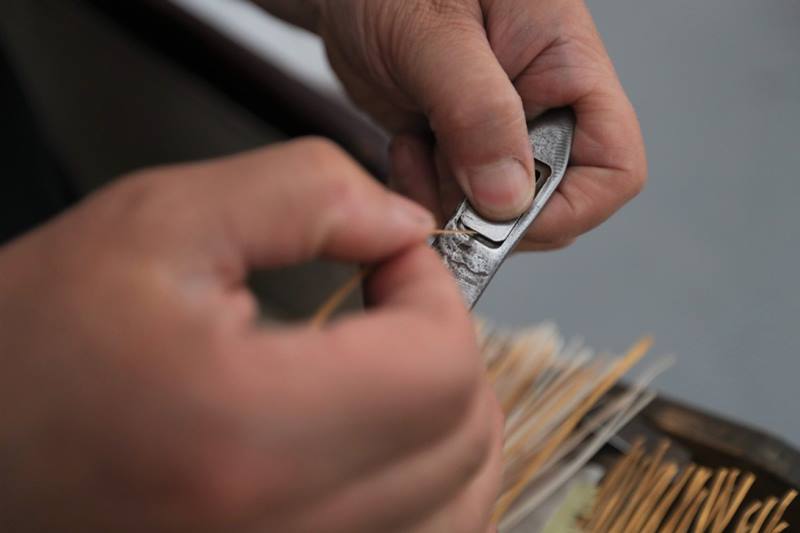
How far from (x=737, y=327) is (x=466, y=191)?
0.55 meters

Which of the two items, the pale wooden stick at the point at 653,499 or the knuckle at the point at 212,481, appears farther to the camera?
the pale wooden stick at the point at 653,499

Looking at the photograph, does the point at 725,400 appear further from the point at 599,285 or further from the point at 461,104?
the point at 461,104

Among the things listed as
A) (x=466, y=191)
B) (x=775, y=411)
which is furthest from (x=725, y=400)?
(x=466, y=191)

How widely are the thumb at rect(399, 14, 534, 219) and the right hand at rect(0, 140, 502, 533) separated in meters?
0.25

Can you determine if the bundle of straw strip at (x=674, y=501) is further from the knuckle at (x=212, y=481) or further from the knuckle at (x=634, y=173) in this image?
the knuckle at (x=212, y=481)

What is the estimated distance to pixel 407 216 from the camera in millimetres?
288

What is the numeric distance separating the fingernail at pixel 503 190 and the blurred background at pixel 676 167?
487 millimetres

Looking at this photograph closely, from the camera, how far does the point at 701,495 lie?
1.68ft

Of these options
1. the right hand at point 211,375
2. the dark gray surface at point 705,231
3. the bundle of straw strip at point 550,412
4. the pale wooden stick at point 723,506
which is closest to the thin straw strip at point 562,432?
the bundle of straw strip at point 550,412

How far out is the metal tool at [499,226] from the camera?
46cm

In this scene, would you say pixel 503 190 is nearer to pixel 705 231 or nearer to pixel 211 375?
pixel 211 375

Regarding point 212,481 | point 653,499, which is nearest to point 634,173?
point 653,499

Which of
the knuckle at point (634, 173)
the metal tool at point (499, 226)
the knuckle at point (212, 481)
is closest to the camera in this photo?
the knuckle at point (212, 481)

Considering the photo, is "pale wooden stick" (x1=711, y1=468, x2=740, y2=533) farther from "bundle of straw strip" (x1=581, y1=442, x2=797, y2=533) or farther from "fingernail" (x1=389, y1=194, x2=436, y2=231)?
"fingernail" (x1=389, y1=194, x2=436, y2=231)
